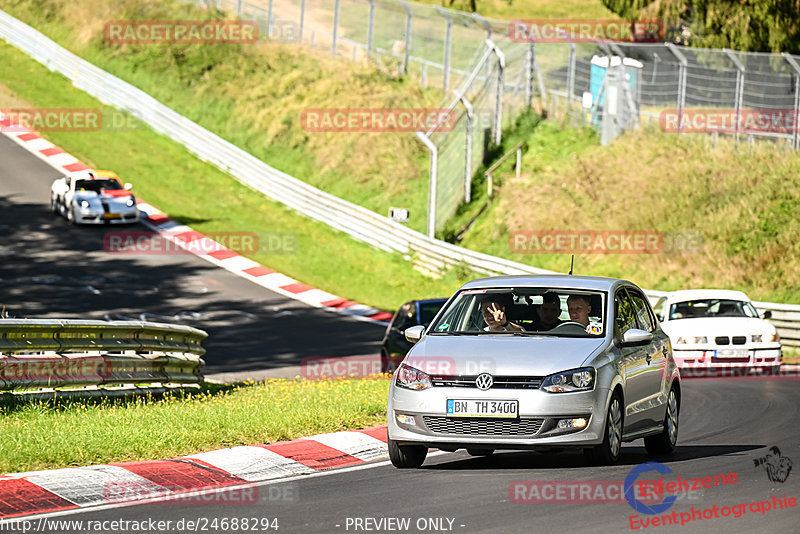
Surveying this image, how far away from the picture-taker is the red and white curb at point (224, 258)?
30.6 m

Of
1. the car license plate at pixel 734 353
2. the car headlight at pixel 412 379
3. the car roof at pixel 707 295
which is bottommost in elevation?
the car license plate at pixel 734 353

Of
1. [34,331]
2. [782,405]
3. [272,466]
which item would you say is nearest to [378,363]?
[782,405]

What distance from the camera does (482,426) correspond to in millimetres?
9766

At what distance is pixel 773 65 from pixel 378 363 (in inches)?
586

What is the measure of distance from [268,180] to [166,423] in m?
29.0

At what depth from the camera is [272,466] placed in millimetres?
10359

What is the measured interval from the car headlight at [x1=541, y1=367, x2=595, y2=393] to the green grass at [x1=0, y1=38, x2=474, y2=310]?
21.4 metres

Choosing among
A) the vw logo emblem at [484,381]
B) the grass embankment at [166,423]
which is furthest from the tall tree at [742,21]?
the vw logo emblem at [484,381]

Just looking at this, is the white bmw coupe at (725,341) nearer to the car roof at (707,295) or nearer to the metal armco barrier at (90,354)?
the car roof at (707,295)

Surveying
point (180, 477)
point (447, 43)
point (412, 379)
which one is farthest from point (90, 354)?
point (447, 43)

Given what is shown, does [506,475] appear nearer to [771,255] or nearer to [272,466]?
[272,466]

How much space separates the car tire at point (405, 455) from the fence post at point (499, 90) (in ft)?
92.8

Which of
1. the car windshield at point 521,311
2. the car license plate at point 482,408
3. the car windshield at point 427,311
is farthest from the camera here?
the car windshield at point 427,311

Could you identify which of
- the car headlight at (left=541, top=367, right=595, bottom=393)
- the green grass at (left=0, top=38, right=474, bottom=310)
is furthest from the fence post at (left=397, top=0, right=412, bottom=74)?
the car headlight at (left=541, top=367, right=595, bottom=393)
